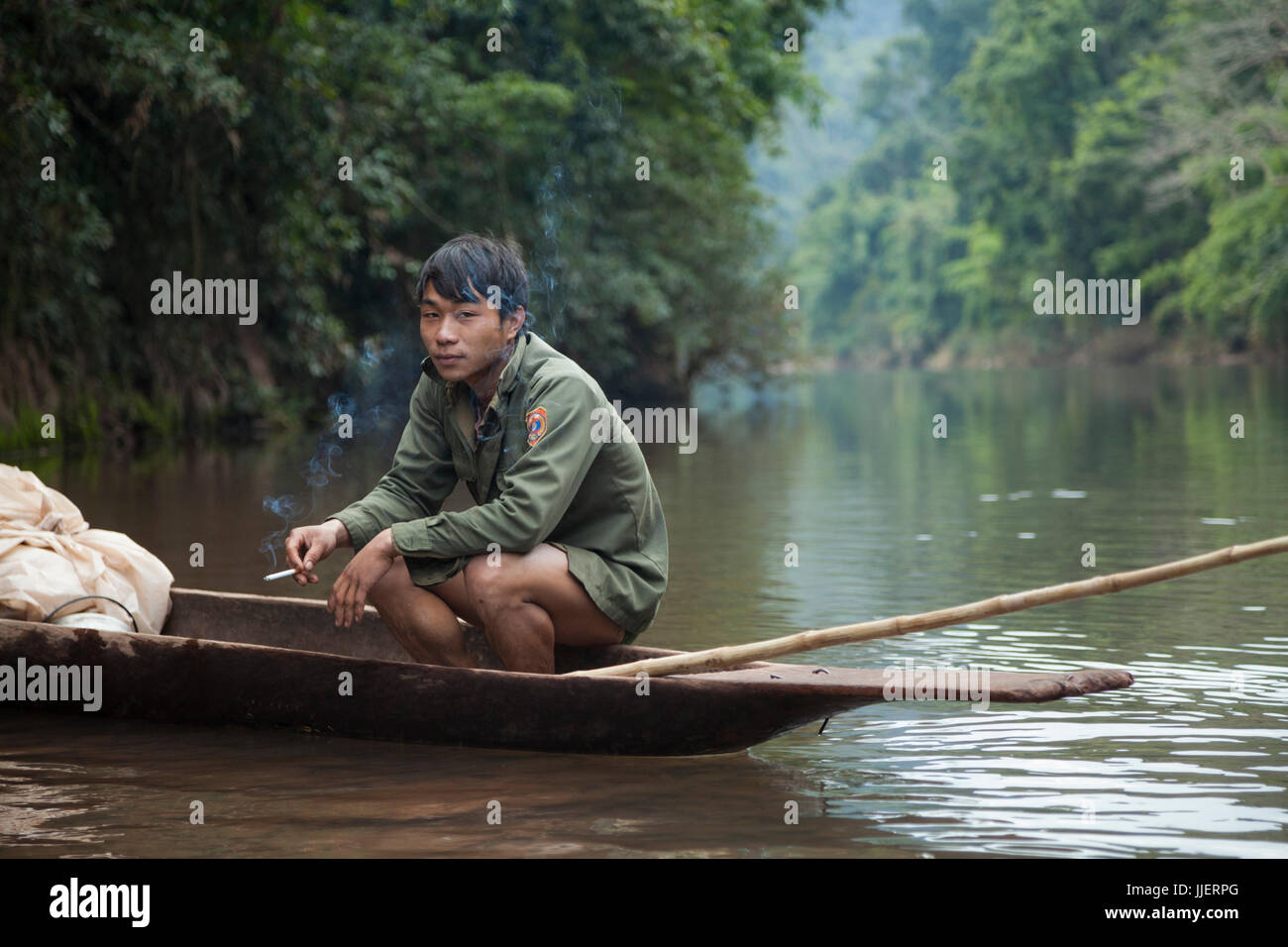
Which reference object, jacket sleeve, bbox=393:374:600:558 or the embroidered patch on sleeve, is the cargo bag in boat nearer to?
jacket sleeve, bbox=393:374:600:558

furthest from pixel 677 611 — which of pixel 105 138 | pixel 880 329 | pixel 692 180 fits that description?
pixel 880 329

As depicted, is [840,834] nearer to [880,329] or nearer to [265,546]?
[265,546]

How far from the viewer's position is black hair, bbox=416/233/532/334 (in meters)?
4.94

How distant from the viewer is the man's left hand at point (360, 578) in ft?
16.0

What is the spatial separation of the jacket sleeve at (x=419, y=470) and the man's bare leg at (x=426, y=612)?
0.25 metres

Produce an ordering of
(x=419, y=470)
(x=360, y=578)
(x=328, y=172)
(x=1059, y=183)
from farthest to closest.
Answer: (x=1059, y=183), (x=328, y=172), (x=419, y=470), (x=360, y=578)

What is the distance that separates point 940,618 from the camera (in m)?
4.42

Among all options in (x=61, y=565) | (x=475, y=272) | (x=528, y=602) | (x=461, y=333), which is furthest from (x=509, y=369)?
(x=61, y=565)

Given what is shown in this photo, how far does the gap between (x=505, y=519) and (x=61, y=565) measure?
1933 mm

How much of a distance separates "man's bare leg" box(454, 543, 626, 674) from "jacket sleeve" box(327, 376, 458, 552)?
49 cm

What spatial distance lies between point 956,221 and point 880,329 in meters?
14.5

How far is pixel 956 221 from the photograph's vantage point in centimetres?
7338

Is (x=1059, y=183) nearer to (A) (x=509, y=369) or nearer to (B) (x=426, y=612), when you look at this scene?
(A) (x=509, y=369)
